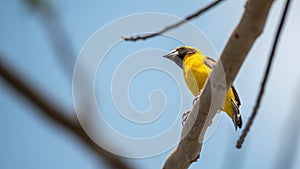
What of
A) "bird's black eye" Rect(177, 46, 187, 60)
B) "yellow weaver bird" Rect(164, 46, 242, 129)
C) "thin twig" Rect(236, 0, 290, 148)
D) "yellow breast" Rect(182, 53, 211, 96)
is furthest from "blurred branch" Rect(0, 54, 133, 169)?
"bird's black eye" Rect(177, 46, 187, 60)

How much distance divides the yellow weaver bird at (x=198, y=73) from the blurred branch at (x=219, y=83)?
1743 millimetres

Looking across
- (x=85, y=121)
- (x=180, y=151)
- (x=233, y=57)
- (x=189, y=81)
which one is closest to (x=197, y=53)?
(x=189, y=81)

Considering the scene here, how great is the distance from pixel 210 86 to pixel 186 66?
10.1 ft

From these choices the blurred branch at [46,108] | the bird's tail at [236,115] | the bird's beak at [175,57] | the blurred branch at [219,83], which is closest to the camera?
the blurred branch at [46,108]

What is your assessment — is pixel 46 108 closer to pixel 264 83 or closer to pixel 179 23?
pixel 264 83

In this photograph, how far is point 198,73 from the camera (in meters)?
4.75

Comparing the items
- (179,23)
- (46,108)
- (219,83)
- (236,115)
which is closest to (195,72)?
(236,115)

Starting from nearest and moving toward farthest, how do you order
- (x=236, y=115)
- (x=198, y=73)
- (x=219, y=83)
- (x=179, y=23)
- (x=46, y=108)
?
(x=46, y=108) < (x=179, y=23) < (x=219, y=83) < (x=236, y=115) < (x=198, y=73)

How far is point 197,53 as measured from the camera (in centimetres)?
544

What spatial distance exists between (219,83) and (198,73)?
2802mm

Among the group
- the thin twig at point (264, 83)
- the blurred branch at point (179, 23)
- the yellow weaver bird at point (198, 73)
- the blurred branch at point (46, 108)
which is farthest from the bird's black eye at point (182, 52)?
the blurred branch at point (46, 108)

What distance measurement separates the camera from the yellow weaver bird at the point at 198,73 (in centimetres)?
447

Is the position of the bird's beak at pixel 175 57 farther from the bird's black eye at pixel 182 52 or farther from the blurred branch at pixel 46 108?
the blurred branch at pixel 46 108

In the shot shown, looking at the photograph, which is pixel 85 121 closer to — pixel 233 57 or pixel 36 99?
pixel 36 99
